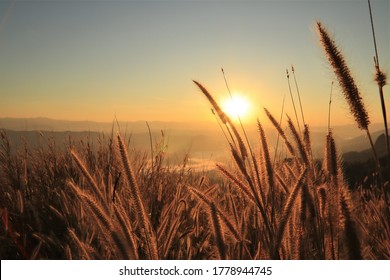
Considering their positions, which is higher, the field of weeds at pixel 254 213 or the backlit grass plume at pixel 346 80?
the backlit grass plume at pixel 346 80

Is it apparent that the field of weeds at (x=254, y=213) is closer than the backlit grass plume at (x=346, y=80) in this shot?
Yes

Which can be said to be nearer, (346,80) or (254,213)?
(346,80)

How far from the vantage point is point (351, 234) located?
62cm

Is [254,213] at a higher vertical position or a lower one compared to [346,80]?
lower

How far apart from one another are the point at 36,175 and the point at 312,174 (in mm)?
2229

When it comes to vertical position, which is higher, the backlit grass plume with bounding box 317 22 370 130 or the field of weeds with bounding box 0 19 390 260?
the backlit grass plume with bounding box 317 22 370 130

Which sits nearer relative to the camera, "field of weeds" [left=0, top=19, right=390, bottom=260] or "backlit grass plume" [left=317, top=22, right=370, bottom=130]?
"field of weeds" [left=0, top=19, right=390, bottom=260]
